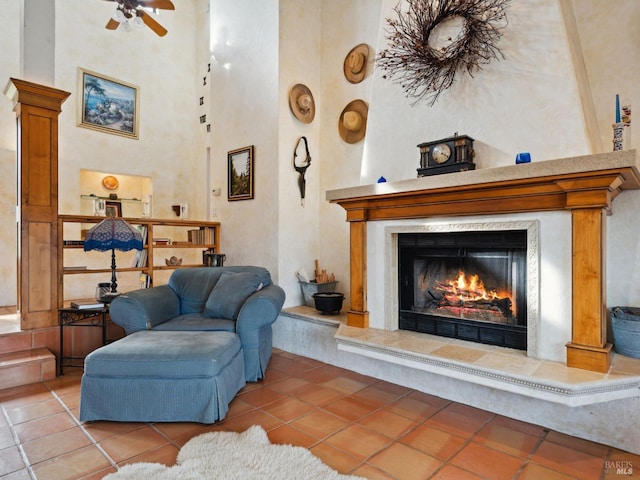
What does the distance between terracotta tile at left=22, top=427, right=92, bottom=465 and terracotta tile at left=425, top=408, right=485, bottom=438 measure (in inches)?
80.2

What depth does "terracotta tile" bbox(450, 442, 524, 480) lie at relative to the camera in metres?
1.82

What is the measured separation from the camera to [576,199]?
207cm

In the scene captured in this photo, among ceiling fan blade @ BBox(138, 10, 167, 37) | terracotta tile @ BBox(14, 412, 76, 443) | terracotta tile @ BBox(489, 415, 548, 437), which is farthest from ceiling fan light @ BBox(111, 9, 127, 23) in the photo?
terracotta tile @ BBox(489, 415, 548, 437)

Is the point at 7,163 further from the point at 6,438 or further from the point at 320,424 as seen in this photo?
the point at 320,424

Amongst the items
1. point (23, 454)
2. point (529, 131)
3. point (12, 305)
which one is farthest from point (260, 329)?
point (12, 305)

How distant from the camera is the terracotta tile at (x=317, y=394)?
8.67 ft

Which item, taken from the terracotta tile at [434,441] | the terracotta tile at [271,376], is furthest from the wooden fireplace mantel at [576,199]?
the terracotta tile at [271,376]

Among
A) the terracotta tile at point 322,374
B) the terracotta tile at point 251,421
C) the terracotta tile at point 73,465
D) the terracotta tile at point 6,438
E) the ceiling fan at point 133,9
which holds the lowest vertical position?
the terracotta tile at point 322,374

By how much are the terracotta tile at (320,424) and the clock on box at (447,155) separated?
1.82 meters

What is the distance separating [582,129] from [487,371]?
5.12 feet

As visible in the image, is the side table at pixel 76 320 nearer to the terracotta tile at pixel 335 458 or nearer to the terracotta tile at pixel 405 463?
the terracotta tile at pixel 335 458

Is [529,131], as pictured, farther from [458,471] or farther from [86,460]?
[86,460]

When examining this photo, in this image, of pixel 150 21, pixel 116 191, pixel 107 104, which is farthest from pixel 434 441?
pixel 107 104

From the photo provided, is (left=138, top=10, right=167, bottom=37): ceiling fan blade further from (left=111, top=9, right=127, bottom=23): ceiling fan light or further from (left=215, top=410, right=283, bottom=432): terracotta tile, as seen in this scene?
(left=215, top=410, right=283, bottom=432): terracotta tile
